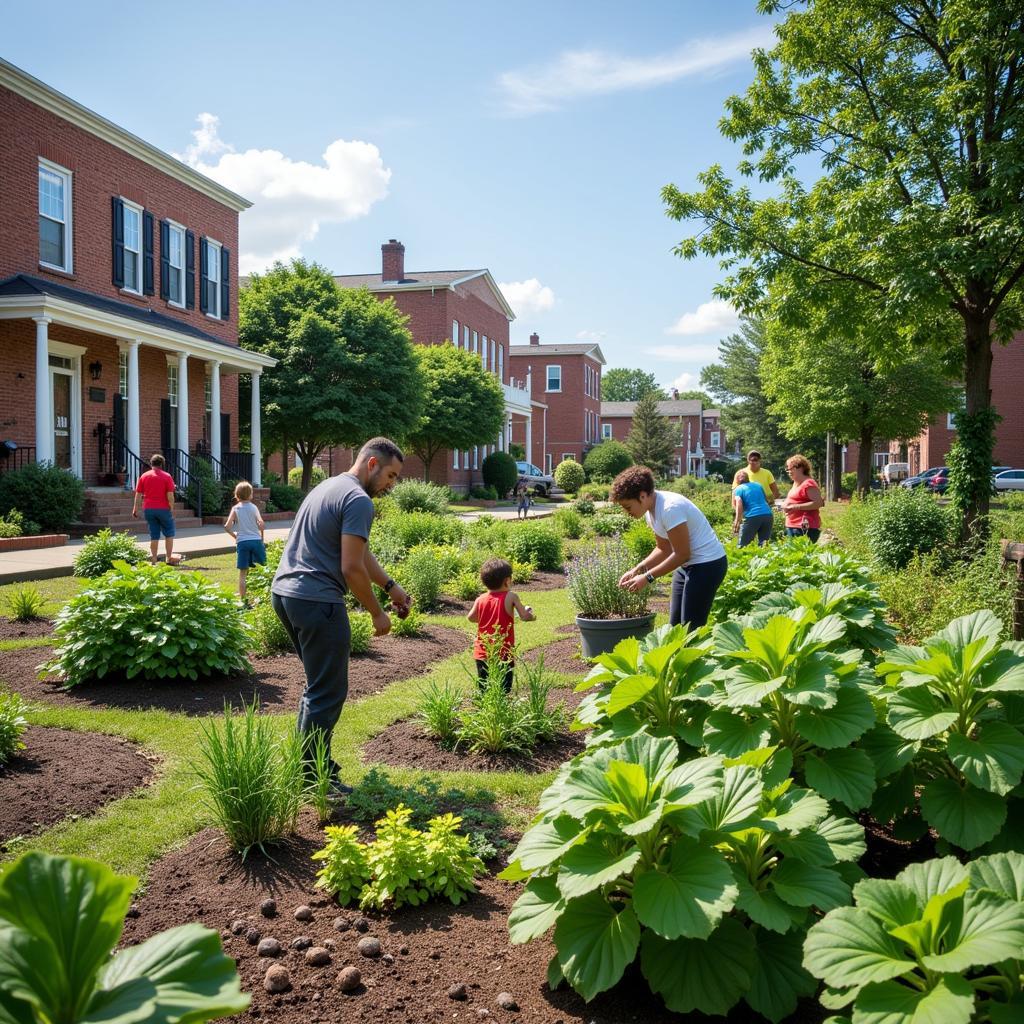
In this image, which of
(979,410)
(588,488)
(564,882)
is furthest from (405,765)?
(588,488)

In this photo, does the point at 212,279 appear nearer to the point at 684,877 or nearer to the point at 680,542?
the point at 680,542

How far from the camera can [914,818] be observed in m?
3.00

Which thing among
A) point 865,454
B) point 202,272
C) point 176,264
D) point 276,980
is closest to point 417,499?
point 176,264

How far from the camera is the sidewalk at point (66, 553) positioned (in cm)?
1140

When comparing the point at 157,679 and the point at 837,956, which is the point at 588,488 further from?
the point at 837,956

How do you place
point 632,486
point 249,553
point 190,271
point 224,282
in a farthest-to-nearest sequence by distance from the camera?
point 224,282 < point 190,271 < point 249,553 < point 632,486

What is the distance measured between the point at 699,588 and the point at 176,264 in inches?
859

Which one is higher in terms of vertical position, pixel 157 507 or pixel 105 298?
pixel 105 298

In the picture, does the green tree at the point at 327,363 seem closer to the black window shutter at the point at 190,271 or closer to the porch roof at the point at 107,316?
the porch roof at the point at 107,316

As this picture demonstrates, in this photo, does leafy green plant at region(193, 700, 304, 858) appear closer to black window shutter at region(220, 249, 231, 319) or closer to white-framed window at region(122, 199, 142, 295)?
white-framed window at region(122, 199, 142, 295)

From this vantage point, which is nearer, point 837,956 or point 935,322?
point 837,956

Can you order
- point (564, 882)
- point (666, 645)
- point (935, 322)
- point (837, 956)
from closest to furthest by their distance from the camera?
point (837, 956) < point (564, 882) < point (666, 645) < point (935, 322)

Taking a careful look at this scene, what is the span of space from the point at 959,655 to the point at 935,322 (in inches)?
568

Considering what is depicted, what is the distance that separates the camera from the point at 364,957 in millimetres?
2934
